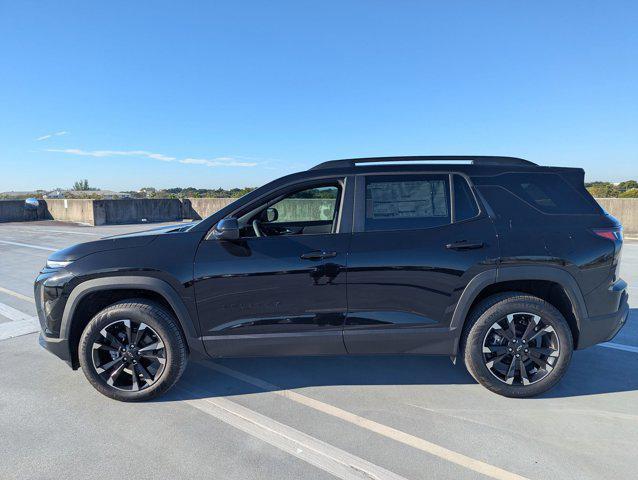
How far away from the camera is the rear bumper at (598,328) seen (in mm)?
3191

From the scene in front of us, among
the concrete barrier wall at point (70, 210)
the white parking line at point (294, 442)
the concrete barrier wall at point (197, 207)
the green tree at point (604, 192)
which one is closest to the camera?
the white parking line at point (294, 442)

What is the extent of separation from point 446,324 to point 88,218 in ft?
75.7

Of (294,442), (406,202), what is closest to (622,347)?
(406,202)

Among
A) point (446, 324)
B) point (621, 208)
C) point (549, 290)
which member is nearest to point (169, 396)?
point (446, 324)

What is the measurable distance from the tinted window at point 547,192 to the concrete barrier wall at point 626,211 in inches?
539

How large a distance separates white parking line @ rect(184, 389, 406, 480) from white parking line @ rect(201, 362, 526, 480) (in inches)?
12.7

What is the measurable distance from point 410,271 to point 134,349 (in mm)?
2217

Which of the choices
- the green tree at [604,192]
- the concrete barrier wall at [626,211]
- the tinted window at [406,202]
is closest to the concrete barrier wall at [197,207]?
the concrete barrier wall at [626,211]

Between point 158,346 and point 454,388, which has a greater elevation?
point 158,346

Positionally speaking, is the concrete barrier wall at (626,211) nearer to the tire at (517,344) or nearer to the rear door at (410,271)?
the tire at (517,344)

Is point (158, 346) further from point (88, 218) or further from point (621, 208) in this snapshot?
point (88, 218)

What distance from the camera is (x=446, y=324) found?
317 centimetres

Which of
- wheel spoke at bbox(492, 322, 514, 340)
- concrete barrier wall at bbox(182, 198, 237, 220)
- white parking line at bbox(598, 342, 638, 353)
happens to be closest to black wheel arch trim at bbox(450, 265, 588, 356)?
wheel spoke at bbox(492, 322, 514, 340)

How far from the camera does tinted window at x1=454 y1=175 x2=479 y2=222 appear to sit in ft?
10.6
